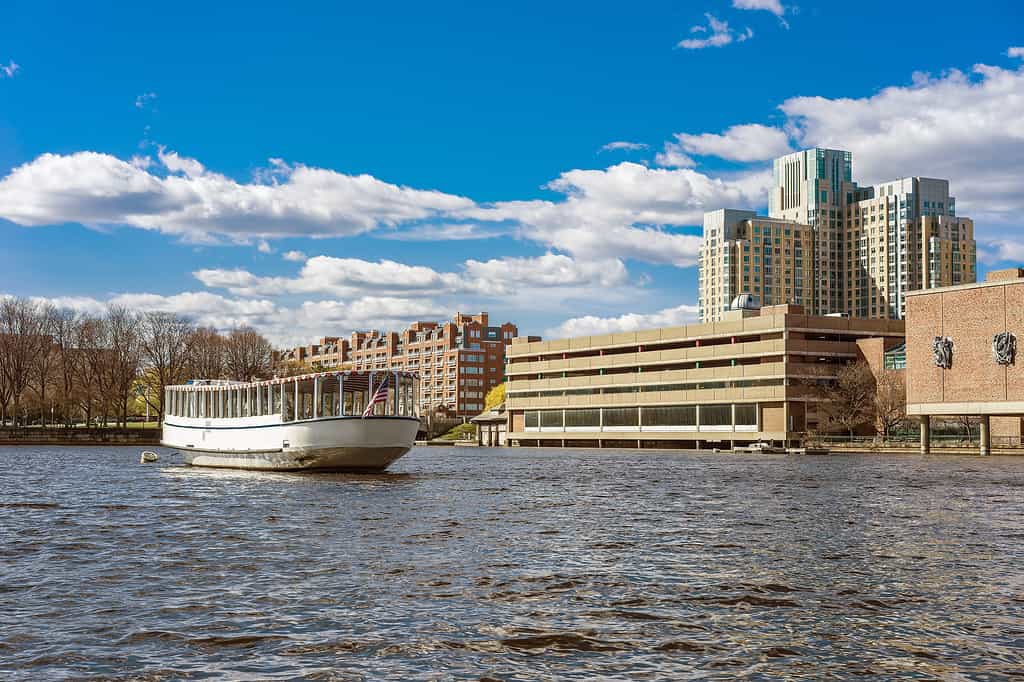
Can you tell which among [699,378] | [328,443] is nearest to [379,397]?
[328,443]

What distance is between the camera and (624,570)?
68.7 feet

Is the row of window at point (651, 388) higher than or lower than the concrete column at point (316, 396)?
higher

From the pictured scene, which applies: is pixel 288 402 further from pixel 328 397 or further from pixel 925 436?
pixel 925 436

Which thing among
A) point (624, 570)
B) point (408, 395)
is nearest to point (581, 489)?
point (408, 395)

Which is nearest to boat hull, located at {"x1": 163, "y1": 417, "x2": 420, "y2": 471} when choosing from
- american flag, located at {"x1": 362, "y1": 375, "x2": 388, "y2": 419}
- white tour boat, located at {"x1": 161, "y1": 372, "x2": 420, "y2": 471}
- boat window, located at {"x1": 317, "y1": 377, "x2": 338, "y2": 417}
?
white tour boat, located at {"x1": 161, "y1": 372, "x2": 420, "y2": 471}

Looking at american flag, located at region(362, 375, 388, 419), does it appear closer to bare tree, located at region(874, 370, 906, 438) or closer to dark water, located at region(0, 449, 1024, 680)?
dark water, located at region(0, 449, 1024, 680)

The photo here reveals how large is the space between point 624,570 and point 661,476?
42.7 m

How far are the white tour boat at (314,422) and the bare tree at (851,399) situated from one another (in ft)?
248

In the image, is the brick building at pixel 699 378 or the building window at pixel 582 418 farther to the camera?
the building window at pixel 582 418

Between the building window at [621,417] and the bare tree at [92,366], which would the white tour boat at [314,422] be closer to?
the bare tree at [92,366]

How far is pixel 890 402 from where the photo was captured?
11625cm

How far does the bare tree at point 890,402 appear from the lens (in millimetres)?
115938

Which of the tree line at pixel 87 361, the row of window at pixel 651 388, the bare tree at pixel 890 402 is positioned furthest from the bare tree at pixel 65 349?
the bare tree at pixel 890 402

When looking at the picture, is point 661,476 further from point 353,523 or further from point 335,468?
point 353,523
